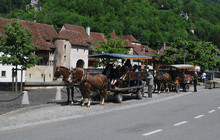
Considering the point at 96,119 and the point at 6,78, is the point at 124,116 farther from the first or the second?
the point at 6,78

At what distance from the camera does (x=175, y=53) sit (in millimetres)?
48188

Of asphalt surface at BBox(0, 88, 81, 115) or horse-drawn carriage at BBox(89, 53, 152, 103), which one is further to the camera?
horse-drawn carriage at BBox(89, 53, 152, 103)

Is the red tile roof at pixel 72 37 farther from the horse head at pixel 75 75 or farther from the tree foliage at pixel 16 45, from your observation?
the horse head at pixel 75 75

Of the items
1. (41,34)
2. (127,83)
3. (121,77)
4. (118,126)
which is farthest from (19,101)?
(41,34)

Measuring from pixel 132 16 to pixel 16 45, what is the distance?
116917 mm

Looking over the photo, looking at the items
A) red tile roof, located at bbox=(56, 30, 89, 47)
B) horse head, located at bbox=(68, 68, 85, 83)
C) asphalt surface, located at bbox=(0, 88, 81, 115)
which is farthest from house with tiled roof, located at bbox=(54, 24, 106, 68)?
horse head, located at bbox=(68, 68, 85, 83)

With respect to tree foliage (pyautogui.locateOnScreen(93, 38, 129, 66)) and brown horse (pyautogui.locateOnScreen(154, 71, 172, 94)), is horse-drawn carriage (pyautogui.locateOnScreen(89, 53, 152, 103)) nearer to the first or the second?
brown horse (pyautogui.locateOnScreen(154, 71, 172, 94))

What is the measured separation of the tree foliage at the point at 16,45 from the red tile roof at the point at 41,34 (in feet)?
77.8

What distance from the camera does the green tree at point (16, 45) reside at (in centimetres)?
2530

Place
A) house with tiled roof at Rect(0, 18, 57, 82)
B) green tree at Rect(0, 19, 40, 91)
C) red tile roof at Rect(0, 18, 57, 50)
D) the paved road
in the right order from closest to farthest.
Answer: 1. the paved road
2. green tree at Rect(0, 19, 40, 91)
3. house with tiled roof at Rect(0, 18, 57, 82)
4. red tile roof at Rect(0, 18, 57, 50)

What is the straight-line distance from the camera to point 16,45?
25.8 metres

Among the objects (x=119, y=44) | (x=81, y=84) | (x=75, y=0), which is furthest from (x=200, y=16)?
(x=81, y=84)

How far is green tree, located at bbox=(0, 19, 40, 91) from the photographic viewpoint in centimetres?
2530

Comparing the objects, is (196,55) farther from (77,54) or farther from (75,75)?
(75,75)
